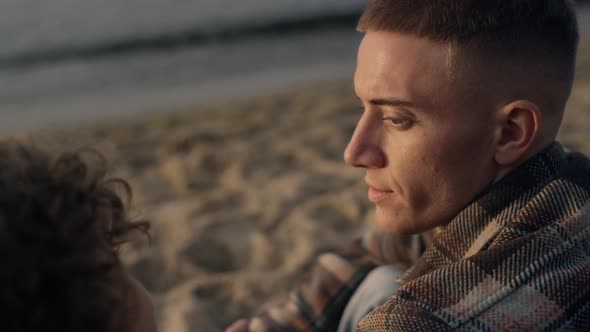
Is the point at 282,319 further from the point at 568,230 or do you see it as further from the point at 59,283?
the point at 59,283

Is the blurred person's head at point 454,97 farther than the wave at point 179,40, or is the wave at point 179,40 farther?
the wave at point 179,40

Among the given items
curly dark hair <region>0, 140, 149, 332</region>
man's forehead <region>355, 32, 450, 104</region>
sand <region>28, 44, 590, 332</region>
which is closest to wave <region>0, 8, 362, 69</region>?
sand <region>28, 44, 590, 332</region>

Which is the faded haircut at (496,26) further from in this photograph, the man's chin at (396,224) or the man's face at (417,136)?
the man's chin at (396,224)

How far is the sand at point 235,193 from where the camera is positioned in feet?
8.79

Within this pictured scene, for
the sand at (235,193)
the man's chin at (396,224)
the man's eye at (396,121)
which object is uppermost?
the man's eye at (396,121)

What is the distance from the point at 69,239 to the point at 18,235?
0.26 ft

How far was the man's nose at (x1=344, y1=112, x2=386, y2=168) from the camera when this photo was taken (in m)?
1.54

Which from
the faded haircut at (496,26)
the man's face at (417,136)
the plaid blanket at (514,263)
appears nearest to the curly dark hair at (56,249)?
the plaid blanket at (514,263)

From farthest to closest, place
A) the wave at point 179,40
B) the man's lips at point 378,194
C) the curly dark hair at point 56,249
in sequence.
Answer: the wave at point 179,40
the man's lips at point 378,194
the curly dark hair at point 56,249

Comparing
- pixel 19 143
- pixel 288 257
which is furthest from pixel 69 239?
pixel 288 257

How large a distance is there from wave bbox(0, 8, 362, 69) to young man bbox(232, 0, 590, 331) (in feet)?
23.7

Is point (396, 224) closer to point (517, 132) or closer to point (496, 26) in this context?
point (517, 132)

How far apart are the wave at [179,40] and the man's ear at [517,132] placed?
7414mm

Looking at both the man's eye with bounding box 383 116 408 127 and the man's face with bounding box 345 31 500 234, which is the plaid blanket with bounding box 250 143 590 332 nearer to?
the man's face with bounding box 345 31 500 234
